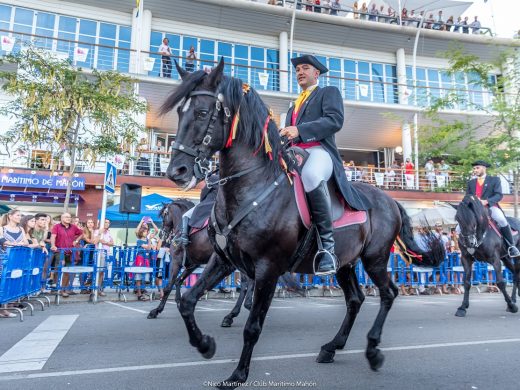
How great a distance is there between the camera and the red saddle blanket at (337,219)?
3555 millimetres

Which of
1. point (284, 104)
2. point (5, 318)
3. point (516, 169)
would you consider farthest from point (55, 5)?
point (516, 169)

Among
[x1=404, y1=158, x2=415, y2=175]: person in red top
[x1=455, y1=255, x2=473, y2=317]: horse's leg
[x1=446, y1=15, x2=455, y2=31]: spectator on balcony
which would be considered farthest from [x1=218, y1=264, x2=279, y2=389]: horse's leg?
[x1=446, y1=15, x2=455, y2=31]: spectator on balcony

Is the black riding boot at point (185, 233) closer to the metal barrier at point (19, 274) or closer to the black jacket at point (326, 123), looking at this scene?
the metal barrier at point (19, 274)

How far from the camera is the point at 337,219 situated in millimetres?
4016

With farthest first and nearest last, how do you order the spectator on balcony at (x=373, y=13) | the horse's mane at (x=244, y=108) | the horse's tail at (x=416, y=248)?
the spectator on balcony at (x=373, y=13) → the horse's tail at (x=416, y=248) → the horse's mane at (x=244, y=108)

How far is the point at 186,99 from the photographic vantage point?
3.21 m

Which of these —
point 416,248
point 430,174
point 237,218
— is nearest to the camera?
point 237,218

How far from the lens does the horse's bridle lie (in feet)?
9.73

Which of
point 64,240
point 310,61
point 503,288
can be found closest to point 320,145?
point 310,61

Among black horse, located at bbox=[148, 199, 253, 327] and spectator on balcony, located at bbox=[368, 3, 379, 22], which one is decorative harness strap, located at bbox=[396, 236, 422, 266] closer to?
black horse, located at bbox=[148, 199, 253, 327]

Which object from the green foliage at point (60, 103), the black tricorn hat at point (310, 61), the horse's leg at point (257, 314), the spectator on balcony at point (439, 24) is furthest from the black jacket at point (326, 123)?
the spectator on balcony at point (439, 24)

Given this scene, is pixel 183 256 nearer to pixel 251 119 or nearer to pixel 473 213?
pixel 251 119

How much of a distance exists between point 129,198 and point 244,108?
941 centimetres

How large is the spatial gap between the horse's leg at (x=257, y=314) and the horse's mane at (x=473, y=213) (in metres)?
6.99
